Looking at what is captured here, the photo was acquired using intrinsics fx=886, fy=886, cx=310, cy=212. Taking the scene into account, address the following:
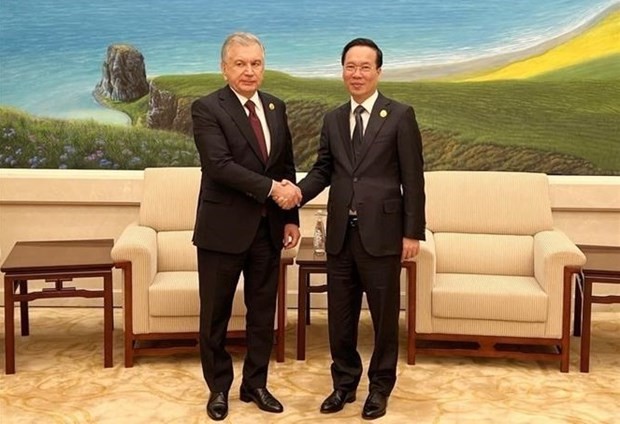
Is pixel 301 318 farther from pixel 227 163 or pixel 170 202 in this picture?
pixel 227 163

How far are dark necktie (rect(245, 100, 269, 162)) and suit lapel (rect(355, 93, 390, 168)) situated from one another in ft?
1.30

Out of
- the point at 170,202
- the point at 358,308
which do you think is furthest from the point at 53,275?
the point at 358,308

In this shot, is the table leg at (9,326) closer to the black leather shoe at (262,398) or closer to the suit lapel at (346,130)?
the black leather shoe at (262,398)

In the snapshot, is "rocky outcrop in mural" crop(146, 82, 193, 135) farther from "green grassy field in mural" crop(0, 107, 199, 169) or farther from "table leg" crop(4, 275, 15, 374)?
"table leg" crop(4, 275, 15, 374)

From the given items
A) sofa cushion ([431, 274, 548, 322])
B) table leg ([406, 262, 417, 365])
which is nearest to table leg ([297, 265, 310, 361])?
table leg ([406, 262, 417, 365])

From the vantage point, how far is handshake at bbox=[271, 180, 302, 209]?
12.0 ft

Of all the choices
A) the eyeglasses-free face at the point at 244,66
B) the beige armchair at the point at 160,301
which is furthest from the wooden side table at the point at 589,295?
the eyeglasses-free face at the point at 244,66

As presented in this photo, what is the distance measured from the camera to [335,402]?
3969 mm

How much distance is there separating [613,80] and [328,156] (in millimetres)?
2647

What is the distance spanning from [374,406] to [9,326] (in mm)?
1927

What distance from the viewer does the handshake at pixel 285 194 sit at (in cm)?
367

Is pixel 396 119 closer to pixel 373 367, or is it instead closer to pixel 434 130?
pixel 373 367

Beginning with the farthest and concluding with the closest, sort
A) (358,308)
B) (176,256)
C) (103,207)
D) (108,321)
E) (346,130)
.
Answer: (103,207) < (176,256) < (108,321) < (358,308) < (346,130)

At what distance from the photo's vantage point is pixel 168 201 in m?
5.14
